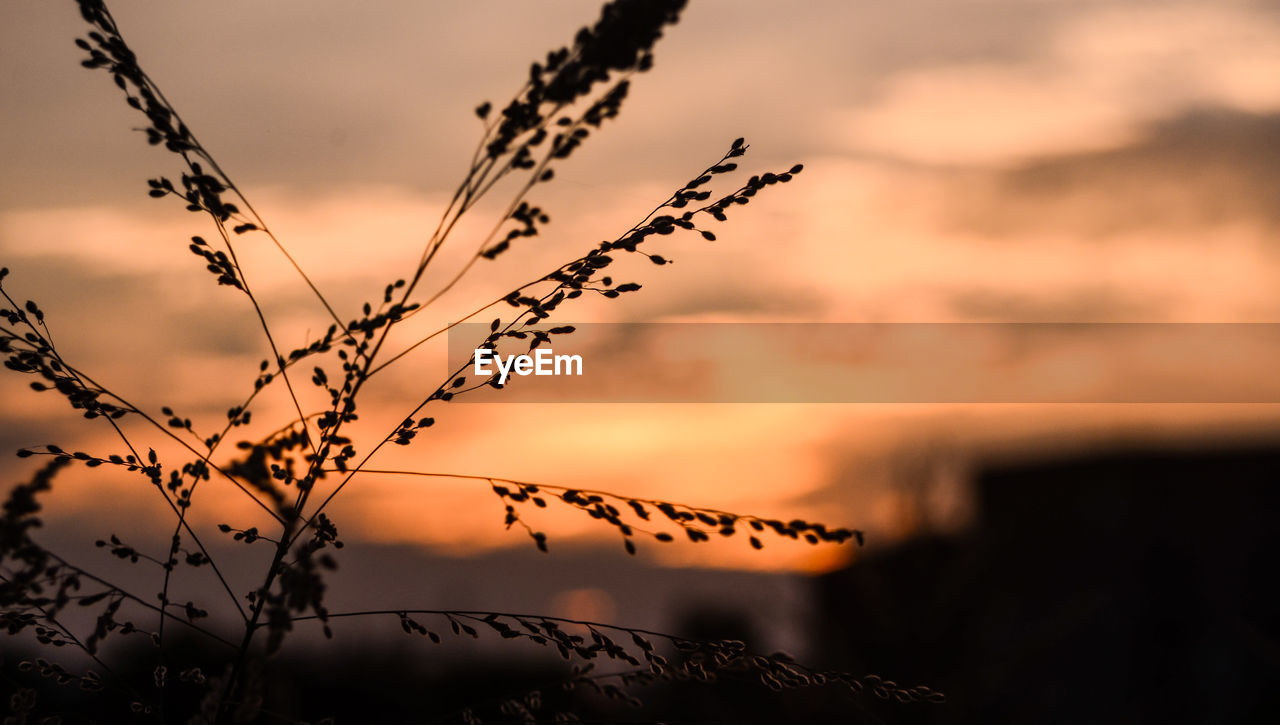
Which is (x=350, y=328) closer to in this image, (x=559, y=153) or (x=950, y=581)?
(x=559, y=153)

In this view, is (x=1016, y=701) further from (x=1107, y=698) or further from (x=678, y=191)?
(x=1107, y=698)

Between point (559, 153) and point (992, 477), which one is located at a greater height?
point (559, 153)

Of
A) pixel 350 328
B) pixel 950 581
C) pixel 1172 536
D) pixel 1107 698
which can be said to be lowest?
pixel 1107 698

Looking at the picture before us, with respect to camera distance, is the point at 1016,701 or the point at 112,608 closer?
the point at 112,608

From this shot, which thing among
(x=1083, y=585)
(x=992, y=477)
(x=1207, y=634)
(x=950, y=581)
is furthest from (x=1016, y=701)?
(x=992, y=477)

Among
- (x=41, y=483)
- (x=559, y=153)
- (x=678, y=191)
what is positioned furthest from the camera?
(x=678, y=191)

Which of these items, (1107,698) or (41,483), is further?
(1107,698)

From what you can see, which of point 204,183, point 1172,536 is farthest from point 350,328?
point 1172,536

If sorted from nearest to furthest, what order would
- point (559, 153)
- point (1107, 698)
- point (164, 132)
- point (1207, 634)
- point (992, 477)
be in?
point (559, 153), point (164, 132), point (1207, 634), point (1107, 698), point (992, 477)

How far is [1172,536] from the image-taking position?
26750 millimetres

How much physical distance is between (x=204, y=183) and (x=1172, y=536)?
30.5 meters

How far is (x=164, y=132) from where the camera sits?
1.34 meters

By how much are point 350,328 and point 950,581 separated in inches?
289

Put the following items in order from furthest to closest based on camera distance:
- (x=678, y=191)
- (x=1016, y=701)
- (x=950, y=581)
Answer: (x=1016, y=701) → (x=950, y=581) → (x=678, y=191)
